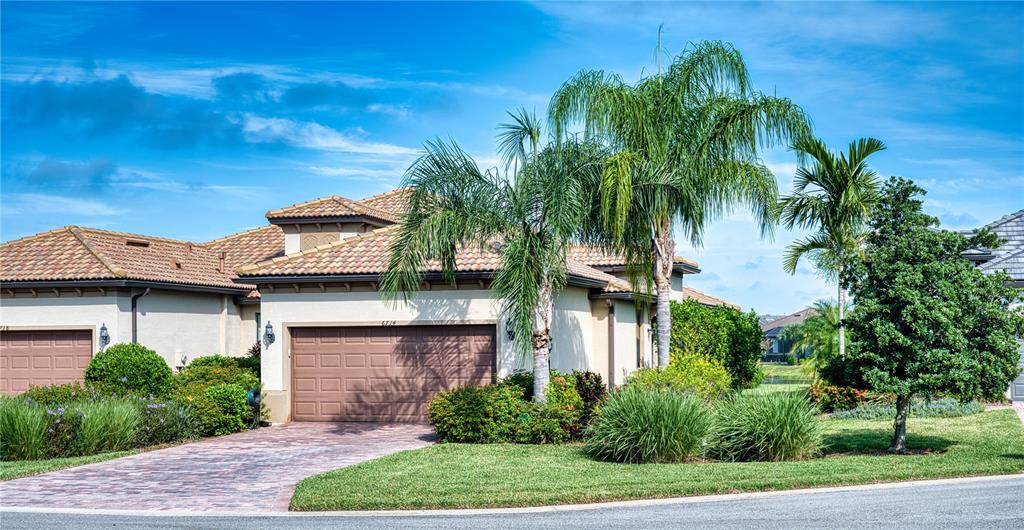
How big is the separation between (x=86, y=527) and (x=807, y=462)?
33.4ft

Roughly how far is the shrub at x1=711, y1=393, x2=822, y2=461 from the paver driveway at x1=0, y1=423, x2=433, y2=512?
5832 mm

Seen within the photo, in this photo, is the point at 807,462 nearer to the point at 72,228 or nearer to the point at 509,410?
the point at 509,410

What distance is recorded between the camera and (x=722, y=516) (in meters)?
10.9

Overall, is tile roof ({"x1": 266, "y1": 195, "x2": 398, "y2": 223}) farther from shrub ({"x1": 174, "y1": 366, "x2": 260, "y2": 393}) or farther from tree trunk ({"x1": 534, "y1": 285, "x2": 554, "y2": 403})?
tree trunk ({"x1": 534, "y1": 285, "x2": 554, "y2": 403})

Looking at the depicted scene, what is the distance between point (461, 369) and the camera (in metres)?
21.3

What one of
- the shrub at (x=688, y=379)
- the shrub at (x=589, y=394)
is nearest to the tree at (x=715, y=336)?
the shrub at (x=688, y=379)

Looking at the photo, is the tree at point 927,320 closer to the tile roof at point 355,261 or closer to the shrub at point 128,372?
the tile roof at point 355,261

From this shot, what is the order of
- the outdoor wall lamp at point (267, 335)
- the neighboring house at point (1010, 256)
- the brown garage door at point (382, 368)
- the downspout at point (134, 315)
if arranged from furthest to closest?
the neighboring house at point (1010, 256)
the downspout at point (134, 315)
the outdoor wall lamp at point (267, 335)
the brown garage door at point (382, 368)

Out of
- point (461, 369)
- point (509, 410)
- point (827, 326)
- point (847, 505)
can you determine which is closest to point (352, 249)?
point (461, 369)

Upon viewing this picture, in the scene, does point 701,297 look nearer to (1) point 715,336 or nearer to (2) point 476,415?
(1) point 715,336

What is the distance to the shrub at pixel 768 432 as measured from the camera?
15.1 metres

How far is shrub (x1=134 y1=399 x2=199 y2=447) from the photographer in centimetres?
1873

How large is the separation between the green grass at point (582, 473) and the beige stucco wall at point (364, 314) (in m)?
4.22

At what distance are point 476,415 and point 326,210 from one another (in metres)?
11.5
